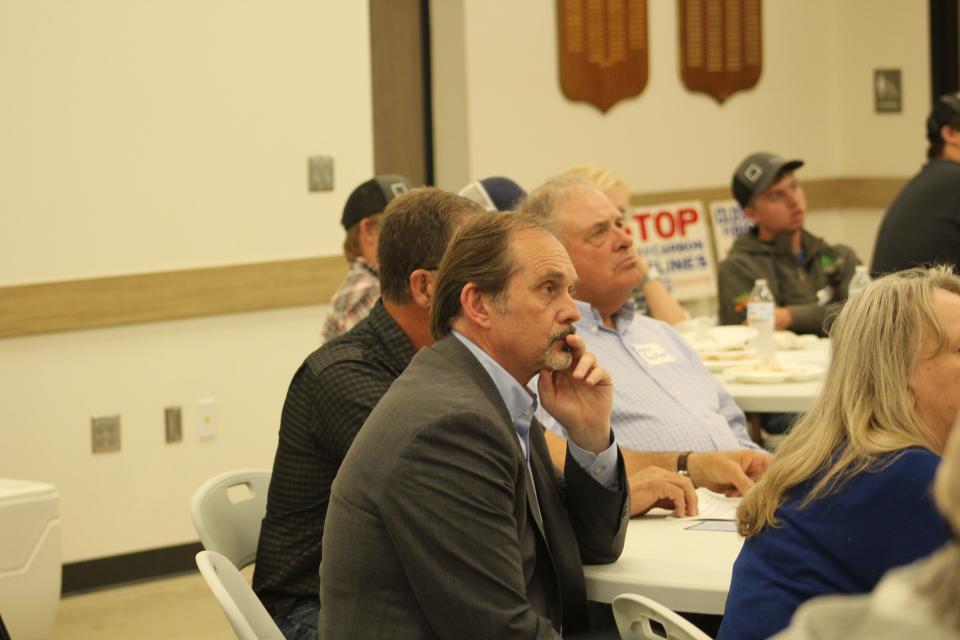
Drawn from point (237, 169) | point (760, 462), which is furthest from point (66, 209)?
point (760, 462)

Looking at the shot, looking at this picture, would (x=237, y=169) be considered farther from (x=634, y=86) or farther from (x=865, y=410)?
(x=865, y=410)

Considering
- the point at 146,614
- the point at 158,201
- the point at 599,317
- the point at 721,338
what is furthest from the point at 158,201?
the point at 599,317

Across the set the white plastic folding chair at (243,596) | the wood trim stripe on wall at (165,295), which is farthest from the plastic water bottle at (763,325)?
the white plastic folding chair at (243,596)

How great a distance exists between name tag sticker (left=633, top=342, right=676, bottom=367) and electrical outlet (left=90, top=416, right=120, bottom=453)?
7.92 ft

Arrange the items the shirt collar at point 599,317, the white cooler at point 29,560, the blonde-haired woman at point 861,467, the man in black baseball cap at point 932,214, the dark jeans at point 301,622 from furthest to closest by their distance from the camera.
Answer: the man in black baseball cap at point 932,214 → the white cooler at point 29,560 → the shirt collar at point 599,317 → the dark jeans at point 301,622 → the blonde-haired woman at point 861,467

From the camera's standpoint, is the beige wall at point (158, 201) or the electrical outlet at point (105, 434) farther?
the electrical outlet at point (105, 434)

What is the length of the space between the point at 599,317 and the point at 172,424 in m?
2.34

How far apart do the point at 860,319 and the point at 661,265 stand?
524 cm

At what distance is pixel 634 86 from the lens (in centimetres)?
703

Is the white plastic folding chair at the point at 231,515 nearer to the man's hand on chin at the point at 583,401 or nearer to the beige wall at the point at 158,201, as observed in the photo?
the man's hand on chin at the point at 583,401

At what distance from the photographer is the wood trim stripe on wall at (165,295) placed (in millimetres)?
4895

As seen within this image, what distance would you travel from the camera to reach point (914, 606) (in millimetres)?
728

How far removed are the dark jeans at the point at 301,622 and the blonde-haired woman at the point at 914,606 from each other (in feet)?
6.29

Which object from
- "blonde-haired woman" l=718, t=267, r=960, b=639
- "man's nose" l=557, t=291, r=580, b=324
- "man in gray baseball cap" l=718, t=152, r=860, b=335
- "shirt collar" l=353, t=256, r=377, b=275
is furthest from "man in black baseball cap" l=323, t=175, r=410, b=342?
"blonde-haired woman" l=718, t=267, r=960, b=639
